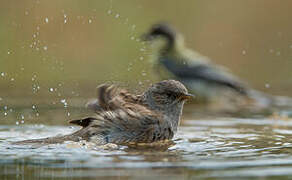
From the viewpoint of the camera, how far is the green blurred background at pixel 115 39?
53.3 feet

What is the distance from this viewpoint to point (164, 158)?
700cm

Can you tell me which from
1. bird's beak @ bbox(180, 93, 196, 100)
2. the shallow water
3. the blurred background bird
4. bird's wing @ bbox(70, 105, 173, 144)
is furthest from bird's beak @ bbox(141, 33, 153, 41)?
bird's wing @ bbox(70, 105, 173, 144)

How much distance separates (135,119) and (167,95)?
2.58ft

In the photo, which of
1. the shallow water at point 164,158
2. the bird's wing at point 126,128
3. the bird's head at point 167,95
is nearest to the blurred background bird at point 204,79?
the shallow water at point 164,158

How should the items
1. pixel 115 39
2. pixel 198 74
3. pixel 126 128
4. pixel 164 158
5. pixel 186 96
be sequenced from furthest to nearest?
pixel 115 39
pixel 198 74
pixel 186 96
pixel 126 128
pixel 164 158

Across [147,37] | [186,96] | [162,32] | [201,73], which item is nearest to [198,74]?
[201,73]

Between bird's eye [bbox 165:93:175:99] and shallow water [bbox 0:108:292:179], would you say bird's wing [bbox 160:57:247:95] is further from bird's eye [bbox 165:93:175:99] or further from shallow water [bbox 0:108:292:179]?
bird's eye [bbox 165:93:175:99]

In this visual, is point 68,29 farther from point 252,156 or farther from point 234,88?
point 252,156

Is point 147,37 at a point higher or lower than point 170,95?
higher

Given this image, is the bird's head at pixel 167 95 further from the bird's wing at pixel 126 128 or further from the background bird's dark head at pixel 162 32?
the background bird's dark head at pixel 162 32

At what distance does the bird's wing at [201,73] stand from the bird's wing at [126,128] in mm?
7433

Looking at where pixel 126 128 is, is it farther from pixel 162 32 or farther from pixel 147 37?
pixel 162 32

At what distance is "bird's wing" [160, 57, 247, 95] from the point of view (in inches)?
615

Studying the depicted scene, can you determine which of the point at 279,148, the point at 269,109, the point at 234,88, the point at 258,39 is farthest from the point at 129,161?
the point at 258,39
